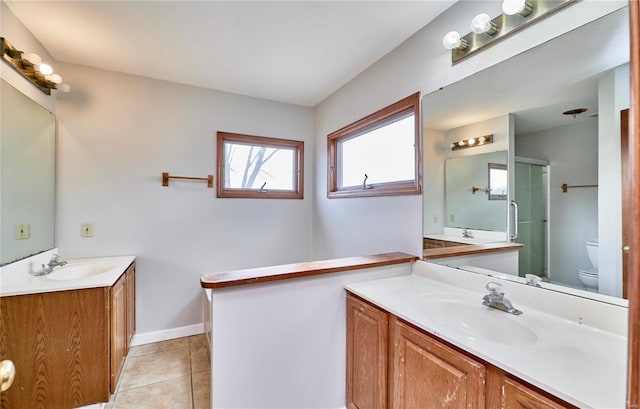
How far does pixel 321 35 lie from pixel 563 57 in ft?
4.61

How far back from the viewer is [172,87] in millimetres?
2637

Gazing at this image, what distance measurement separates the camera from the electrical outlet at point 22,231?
1762 millimetres

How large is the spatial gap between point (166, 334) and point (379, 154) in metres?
2.64

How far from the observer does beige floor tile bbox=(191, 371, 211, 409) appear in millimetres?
1764

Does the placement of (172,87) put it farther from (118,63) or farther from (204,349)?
(204,349)

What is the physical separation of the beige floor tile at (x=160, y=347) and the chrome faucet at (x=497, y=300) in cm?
246

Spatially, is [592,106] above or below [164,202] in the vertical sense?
above

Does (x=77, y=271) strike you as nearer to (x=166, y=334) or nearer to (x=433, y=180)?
(x=166, y=334)

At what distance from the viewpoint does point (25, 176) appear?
1848 millimetres

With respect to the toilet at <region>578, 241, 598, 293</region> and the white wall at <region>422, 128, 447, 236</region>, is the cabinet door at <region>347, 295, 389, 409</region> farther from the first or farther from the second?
the toilet at <region>578, 241, 598, 293</region>

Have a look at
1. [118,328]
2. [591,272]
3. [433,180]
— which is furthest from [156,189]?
[591,272]

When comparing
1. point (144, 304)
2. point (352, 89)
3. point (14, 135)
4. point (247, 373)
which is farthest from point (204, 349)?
point (352, 89)

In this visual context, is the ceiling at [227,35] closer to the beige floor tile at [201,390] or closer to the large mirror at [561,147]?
the large mirror at [561,147]

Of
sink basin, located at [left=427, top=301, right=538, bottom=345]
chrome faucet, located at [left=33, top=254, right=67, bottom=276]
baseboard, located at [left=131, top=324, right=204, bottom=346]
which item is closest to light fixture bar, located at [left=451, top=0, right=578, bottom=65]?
sink basin, located at [left=427, top=301, right=538, bottom=345]
